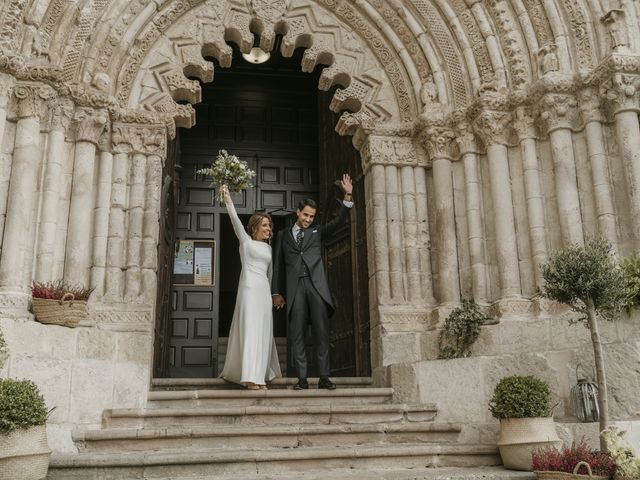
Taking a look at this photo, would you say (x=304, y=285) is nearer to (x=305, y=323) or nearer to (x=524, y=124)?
(x=305, y=323)

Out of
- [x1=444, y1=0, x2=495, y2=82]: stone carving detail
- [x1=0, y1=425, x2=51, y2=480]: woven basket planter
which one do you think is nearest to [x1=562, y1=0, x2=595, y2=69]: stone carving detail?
[x1=444, y1=0, x2=495, y2=82]: stone carving detail

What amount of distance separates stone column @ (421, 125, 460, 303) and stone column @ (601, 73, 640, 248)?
1.80 metres

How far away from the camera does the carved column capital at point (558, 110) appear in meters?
7.63

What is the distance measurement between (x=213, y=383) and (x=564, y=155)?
4.44 m

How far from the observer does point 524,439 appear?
5.53m

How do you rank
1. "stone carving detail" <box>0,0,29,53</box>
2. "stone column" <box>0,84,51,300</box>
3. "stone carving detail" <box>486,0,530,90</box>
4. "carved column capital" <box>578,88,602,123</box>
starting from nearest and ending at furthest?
1. "stone column" <box>0,84,51,300</box>
2. "stone carving detail" <box>0,0,29,53</box>
3. "carved column capital" <box>578,88,602,123</box>
4. "stone carving detail" <box>486,0,530,90</box>

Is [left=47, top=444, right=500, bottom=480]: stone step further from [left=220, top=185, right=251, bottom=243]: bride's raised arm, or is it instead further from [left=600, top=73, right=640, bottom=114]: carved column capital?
[left=600, top=73, right=640, bottom=114]: carved column capital

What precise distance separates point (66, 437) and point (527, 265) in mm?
4842

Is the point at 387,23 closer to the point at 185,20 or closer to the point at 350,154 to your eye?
the point at 350,154

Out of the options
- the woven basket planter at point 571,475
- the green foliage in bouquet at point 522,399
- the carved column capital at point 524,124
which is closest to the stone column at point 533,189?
the carved column capital at point 524,124

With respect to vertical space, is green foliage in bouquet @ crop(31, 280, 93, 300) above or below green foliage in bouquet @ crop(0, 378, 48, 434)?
→ above

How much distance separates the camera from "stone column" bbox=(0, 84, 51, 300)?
6.60m

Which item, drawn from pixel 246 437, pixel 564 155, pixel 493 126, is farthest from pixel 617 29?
pixel 246 437

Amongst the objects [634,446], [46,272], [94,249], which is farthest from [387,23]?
[634,446]
